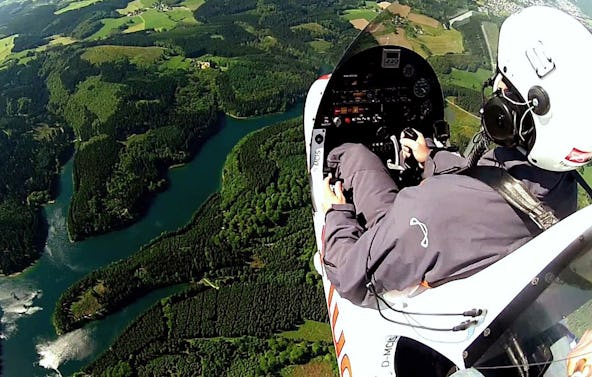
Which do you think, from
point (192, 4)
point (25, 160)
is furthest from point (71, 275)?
point (192, 4)

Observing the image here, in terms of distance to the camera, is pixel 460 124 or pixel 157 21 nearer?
pixel 460 124

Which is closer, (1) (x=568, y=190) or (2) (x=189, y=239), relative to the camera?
(1) (x=568, y=190)

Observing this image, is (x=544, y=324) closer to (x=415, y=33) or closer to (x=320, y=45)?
(x=415, y=33)

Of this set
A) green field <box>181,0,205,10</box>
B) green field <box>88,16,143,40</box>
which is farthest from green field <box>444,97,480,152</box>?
green field <box>181,0,205,10</box>

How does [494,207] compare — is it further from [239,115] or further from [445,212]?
[239,115]

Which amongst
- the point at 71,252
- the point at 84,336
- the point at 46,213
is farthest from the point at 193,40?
the point at 84,336

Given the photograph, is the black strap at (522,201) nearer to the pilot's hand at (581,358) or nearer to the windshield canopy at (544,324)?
the windshield canopy at (544,324)
